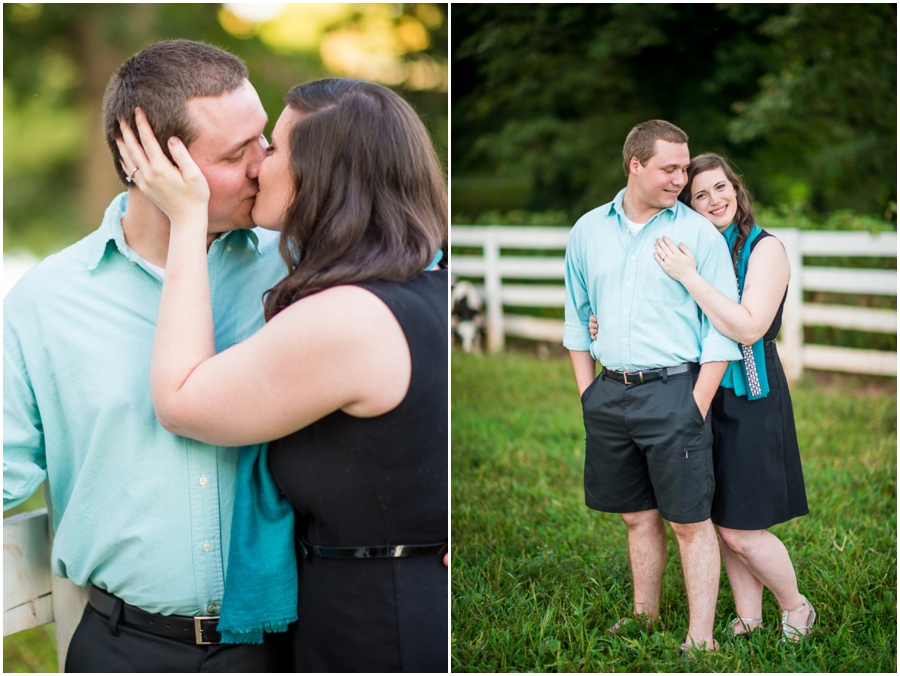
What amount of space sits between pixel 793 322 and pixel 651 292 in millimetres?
3118

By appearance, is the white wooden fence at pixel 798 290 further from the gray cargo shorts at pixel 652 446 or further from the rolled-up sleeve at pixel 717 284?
the rolled-up sleeve at pixel 717 284

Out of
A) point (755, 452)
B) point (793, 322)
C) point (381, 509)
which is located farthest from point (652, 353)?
point (793, 322)

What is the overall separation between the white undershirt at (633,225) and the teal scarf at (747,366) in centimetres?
24

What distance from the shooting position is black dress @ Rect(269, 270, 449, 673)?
164 cm

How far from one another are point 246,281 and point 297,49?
524 inches

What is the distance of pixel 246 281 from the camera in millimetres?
1928

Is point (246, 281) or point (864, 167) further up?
point (864, 167)

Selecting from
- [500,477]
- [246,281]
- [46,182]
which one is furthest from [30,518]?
[46,182]

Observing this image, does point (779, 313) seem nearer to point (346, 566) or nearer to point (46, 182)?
point (346, 566)

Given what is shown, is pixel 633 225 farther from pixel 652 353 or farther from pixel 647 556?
pixel 647 556

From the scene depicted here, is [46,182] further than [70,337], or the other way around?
[46,182]

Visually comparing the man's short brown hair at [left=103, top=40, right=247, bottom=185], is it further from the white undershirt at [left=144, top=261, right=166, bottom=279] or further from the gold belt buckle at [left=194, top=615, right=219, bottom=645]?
the gold belt buckle at [left=194, top=615, right=219, bottom=645]

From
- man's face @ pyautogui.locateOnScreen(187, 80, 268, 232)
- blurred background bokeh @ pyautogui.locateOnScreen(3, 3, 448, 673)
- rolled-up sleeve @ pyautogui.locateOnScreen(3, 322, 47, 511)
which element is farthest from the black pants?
blurred background bokeh @ pyautogui.locateOnScreen(3, 3, 448, 673)

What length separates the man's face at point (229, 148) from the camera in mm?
1735
